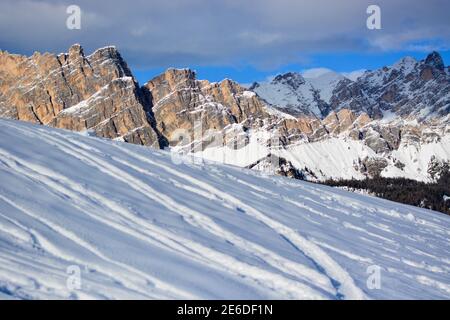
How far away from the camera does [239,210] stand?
2217cm

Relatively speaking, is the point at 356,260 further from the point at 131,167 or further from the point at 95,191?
the point at 131,167

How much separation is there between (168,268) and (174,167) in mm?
13250

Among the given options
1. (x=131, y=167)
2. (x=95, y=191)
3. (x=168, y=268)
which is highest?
(x=131, y=167)

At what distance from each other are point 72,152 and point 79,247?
420 inches

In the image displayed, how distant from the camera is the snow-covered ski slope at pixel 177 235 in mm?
14039

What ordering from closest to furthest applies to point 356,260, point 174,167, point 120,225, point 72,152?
point 120,225
point 356,260
point 72,152
point 174,167

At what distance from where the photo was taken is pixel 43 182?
65.4ft

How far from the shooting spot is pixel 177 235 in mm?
17578

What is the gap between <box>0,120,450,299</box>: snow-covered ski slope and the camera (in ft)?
46.1
